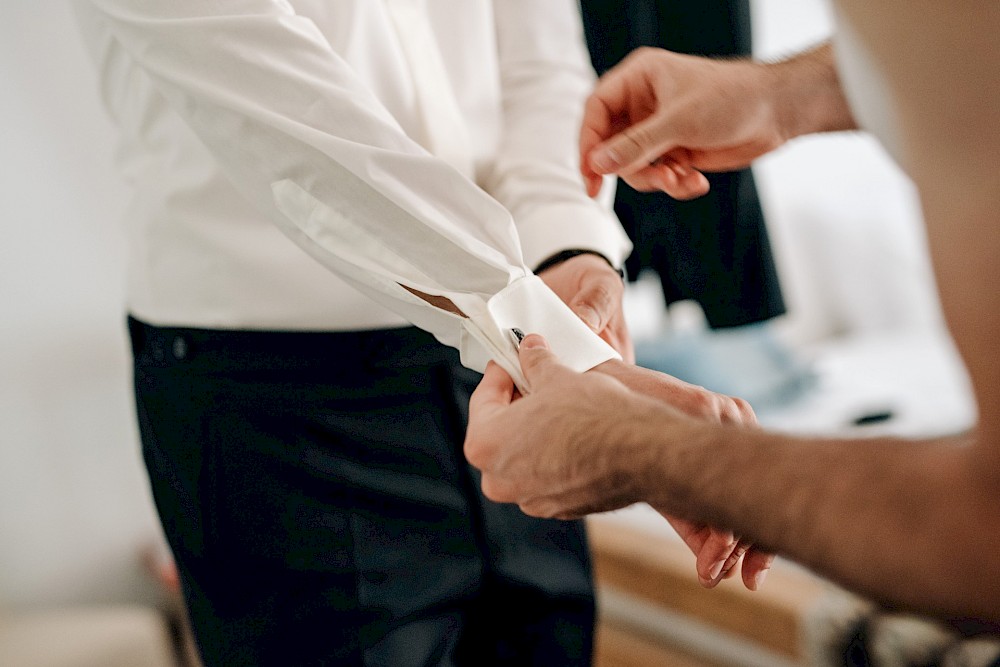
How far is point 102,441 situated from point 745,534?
1.67m

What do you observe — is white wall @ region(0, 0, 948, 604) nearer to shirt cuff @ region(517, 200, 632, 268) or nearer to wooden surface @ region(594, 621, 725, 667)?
wooden surface @ region(594, 621, 725, 667)

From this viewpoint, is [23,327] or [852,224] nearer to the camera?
[23,327]

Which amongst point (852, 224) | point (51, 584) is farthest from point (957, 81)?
point (852, 224)

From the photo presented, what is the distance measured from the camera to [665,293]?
1807 millimetres

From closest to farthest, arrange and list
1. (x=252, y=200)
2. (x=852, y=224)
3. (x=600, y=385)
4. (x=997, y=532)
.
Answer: (x=997, y=532) < (x=600, y=385) < (x=252, y=200) < (x=852, y=224)

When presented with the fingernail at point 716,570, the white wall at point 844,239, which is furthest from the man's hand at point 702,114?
the white wall at point 844,239

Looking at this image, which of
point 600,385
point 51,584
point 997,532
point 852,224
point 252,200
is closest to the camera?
point 997,532

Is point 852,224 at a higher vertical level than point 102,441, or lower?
lower

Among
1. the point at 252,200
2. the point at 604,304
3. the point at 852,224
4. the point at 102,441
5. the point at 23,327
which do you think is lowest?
the point at 852,224

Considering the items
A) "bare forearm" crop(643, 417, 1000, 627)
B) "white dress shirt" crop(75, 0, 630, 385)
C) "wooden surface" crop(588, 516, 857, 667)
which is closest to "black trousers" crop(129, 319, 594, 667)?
"white dress shirt" crop(75, 0, 630, 385)

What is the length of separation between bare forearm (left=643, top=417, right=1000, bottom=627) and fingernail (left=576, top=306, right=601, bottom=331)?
0.23m

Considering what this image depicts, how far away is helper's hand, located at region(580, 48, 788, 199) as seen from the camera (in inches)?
31.3

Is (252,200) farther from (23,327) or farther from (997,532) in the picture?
(23,327)

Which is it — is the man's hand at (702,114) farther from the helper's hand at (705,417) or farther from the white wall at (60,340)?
the white wall at (60,340)
